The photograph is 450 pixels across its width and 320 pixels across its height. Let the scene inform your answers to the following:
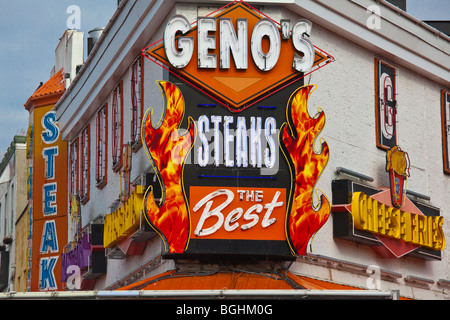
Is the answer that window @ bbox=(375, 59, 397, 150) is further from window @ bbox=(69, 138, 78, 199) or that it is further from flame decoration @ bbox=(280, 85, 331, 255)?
window @ bbox=(69, 138, 78, 199)

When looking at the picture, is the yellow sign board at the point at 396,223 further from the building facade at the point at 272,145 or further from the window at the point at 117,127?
the window at the point at 117,127

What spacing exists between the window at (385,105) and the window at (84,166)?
35.3 ft

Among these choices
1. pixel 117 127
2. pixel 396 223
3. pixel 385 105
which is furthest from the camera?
pixel 117 127

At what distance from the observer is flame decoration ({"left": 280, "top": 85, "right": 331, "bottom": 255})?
24.4m

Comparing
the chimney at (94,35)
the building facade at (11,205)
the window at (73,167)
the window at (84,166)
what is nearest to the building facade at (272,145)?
the window at (84,166)

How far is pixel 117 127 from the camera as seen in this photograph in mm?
31047

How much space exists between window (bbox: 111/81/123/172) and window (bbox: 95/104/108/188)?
4.04ft

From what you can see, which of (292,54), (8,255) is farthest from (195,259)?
(8,255)

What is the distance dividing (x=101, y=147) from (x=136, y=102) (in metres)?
4.90

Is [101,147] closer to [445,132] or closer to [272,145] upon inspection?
[272,145]

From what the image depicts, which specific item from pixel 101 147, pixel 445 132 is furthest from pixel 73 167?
pixel 445 132

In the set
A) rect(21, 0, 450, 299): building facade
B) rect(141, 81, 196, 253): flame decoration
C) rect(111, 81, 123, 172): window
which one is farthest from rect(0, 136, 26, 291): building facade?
rect(141, 81, 196, 253): flame decoration

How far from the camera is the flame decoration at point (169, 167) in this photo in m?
23.9

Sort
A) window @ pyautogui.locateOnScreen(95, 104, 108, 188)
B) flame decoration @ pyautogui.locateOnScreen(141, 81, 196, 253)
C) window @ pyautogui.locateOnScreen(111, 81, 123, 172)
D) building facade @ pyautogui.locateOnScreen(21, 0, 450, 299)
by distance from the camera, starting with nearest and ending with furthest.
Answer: flame decoration @ pyautogui.locateOnScreen(141, 81, 196, 253) < building facade @ pyautogui.locateOnScreen(21, 0, 450, 299) < window @ pyautogui.locateOnScreen(111, 81, 123, 172) < window @ pyautogui.locateOnScreen(95, 104, 108, 188)
